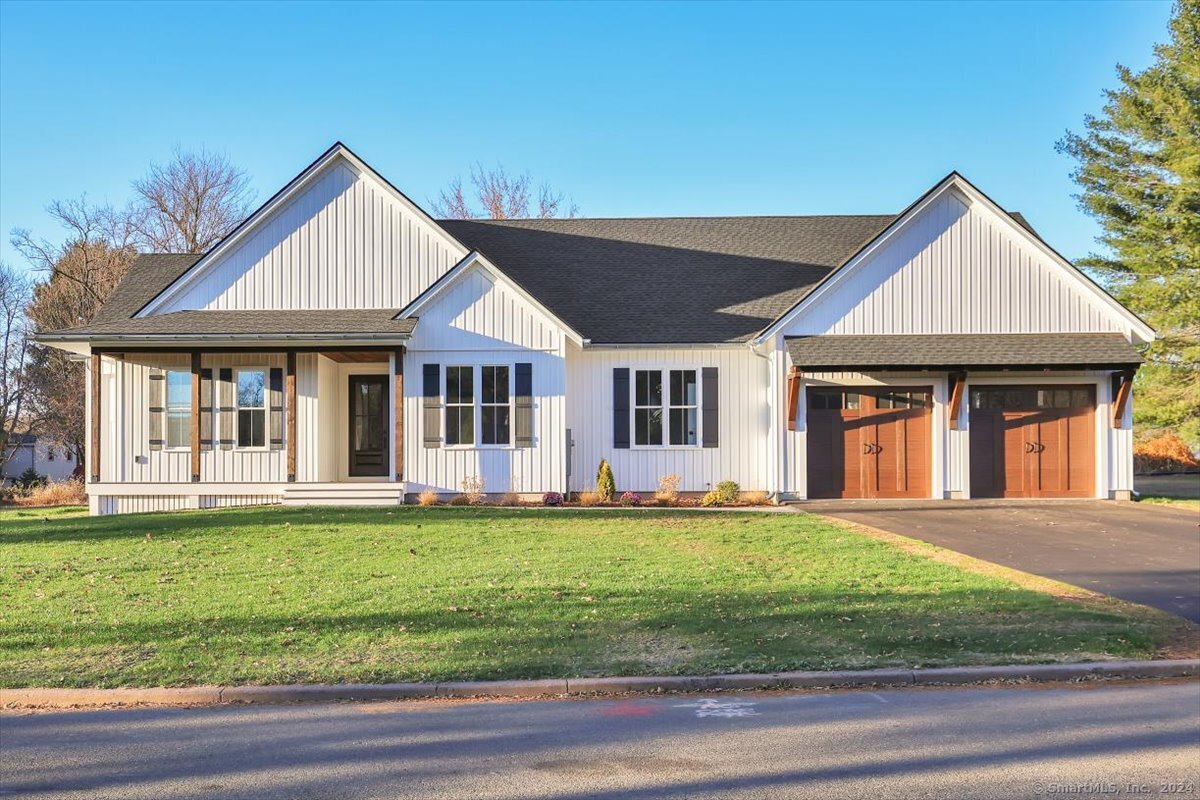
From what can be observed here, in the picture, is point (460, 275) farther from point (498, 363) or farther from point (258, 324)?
point (258, 324)

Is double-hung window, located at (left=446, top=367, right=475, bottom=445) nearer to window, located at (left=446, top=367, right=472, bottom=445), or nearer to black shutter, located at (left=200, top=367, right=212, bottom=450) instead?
window, located at (left=446, top=367, right=472, bottom=445)

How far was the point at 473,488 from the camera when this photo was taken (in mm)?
20094

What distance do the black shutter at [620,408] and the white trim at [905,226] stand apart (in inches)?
123

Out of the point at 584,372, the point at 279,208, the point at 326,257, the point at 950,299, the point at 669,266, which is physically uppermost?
the point at 279,208

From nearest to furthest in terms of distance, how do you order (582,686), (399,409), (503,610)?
1. (582,686)
2. (503,610)
3. (399,409)

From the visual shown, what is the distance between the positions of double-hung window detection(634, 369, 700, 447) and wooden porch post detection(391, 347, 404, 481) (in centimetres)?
522

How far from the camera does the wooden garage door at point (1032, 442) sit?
20.8 meters

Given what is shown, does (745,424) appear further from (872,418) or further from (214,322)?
(214,322)

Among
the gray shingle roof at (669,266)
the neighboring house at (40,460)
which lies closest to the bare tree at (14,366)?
the neighboring house at (40,460)

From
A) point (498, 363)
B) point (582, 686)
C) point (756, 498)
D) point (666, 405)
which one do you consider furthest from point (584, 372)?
point (582, 686)

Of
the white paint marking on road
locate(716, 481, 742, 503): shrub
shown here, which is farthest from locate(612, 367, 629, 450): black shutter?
the white paint marking on road

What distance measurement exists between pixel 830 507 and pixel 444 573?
10.6 m

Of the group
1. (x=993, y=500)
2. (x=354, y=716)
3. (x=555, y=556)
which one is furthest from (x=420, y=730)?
(x=993, y=500)

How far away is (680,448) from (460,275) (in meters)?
6.23
